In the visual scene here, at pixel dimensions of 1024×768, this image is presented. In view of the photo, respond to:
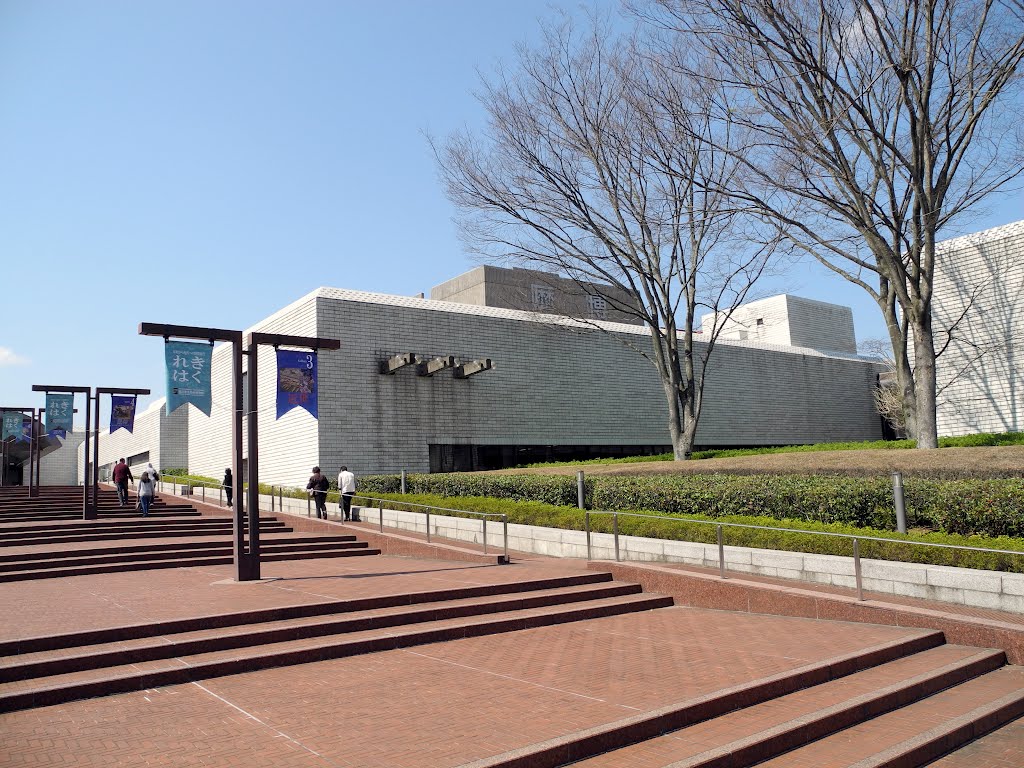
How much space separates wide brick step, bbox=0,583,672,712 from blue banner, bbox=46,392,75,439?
16784 millimetres

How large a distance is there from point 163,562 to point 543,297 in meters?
19.3

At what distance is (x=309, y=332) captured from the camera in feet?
75.3

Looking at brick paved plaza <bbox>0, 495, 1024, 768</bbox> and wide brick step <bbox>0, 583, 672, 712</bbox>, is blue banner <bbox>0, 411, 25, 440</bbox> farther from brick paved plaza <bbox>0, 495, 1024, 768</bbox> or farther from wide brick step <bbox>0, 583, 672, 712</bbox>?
wide brick step <bbox>0, 583, 672, 712</bbox>

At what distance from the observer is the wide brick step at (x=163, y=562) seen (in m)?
12.3

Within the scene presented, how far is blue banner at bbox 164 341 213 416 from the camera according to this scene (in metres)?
11.5

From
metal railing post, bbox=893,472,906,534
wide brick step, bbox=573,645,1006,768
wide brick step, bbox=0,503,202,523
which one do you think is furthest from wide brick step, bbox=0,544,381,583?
wide brick step, bbox=573,645,1006,768

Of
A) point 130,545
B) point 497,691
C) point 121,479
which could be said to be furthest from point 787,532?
point 121,479

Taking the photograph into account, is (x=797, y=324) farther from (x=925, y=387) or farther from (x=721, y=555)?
(x=721, y=555)

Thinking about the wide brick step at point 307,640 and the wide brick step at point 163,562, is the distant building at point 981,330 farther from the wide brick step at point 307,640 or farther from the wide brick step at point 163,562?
the wide brick step at point 163,562

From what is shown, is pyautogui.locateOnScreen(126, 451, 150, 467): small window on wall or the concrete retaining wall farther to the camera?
pyautogui.locateOnScreen(126, 451, 150, 467): small window on wall

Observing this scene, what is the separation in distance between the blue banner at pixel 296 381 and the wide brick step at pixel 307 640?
172 inches

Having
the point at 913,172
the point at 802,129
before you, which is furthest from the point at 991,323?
the point at 802,129

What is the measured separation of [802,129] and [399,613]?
12.3 meters

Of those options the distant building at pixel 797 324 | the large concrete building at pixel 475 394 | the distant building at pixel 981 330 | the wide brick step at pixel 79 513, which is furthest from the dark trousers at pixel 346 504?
the distant building at pixel 797 324
